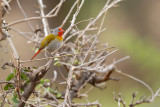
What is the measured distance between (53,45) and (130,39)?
8.25ft

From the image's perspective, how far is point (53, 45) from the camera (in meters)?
1.75

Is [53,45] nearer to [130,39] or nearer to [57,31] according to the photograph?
[57,31]

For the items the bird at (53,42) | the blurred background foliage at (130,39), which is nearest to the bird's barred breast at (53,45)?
the bird at (53,42)

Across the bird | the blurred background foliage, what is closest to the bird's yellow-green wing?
the bird

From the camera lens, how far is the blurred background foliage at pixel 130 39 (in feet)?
12.8

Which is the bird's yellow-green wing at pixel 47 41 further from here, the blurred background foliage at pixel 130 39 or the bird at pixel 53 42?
the blurred background foliage at pixel 130 39

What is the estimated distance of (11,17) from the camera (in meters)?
3.83

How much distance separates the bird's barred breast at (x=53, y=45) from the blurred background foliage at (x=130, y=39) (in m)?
1.82

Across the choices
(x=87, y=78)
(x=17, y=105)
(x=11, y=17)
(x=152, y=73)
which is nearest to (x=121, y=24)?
(x=152, y=73)

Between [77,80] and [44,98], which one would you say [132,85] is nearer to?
[77,80]

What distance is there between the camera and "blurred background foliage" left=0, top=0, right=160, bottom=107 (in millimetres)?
3898

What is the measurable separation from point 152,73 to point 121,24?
1.20m

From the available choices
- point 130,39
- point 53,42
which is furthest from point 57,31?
point 130,39

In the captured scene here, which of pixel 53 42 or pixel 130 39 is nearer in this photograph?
pixel 53 42
